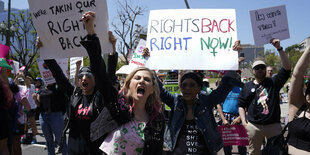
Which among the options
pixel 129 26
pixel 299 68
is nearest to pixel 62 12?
pixel 299 68

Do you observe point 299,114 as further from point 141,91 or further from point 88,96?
point 88,96

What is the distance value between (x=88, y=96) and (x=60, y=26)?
3.05 ft

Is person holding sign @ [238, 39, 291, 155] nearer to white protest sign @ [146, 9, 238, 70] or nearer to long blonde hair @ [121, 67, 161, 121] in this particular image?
white protest sign @ [146, 9, 238, 70]

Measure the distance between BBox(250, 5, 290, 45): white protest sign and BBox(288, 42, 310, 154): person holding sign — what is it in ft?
5.35

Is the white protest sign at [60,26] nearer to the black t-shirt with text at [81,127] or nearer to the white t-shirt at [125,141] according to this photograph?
the black t-shirt with text at [81,127]

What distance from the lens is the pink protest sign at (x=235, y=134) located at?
16.5 feet

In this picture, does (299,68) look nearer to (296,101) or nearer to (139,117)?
(296,101)

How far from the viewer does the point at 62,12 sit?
126 inches

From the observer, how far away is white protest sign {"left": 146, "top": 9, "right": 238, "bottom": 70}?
3664 mm

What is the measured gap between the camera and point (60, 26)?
3215 mm

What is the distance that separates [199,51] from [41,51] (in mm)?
1993

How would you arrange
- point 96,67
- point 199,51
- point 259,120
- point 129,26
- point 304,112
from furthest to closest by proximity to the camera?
point 129,26 → point 259,120 → point 199,51 → point 304,112 → point 96,67

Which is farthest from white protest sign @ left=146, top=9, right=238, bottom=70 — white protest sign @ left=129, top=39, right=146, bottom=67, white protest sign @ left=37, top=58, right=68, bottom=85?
white protest sign @ left=129, top=39, right=146, bottom=67

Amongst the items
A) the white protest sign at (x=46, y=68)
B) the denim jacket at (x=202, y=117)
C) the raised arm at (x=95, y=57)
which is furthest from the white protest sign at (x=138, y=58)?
the raised arm at (x=95, y=57)
